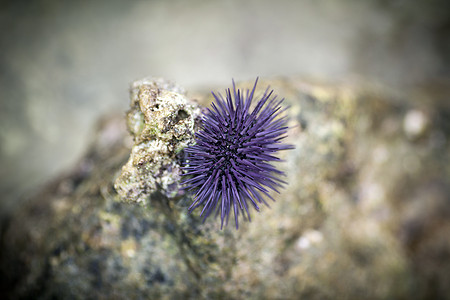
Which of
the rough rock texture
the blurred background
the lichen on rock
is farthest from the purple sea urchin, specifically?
the blurred background

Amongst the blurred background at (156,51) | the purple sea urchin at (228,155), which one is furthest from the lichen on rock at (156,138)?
the blurred background at (156,51)

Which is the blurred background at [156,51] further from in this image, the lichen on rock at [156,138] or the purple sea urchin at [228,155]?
the purple sea urchin at [228,155]

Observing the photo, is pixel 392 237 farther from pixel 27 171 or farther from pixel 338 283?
pixel 27 171

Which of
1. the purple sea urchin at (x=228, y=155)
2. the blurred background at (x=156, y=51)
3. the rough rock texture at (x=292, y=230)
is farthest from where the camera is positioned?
the blurred background at (x=156, y=51)

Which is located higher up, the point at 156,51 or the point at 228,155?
the point at 156,51

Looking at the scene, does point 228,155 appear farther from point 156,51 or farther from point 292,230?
point 156,51

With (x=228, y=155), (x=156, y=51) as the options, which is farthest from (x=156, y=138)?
(x=156, y=51)
